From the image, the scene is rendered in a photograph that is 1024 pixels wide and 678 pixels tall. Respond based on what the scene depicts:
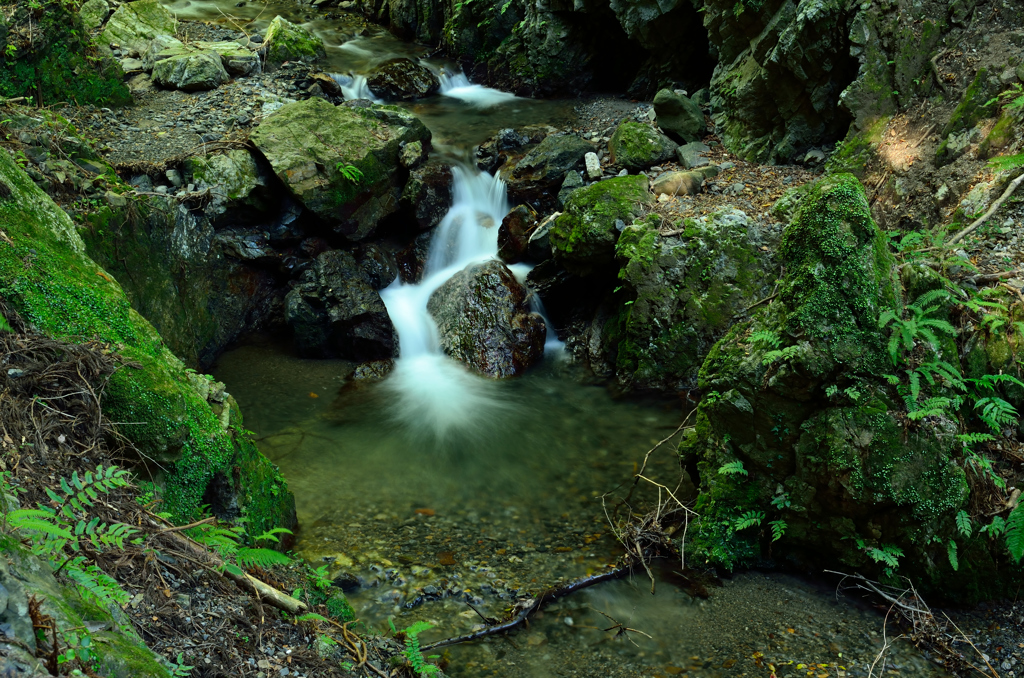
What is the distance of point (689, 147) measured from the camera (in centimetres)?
972

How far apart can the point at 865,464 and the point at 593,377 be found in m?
4.05

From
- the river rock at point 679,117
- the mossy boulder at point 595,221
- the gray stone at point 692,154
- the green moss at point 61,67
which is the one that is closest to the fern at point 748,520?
the mossy boulder at point 595,221

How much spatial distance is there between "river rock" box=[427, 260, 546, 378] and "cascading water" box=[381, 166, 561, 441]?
0.22 metres

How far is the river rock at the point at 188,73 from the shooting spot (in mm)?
10719

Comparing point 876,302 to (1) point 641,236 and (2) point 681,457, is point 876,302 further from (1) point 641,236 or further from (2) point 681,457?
(1) point 641,236

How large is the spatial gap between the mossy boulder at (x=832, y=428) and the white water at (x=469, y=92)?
9.87 meters

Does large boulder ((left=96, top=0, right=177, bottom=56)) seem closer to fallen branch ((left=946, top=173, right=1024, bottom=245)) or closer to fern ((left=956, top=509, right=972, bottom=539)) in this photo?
fallen branch ((left=946, top=173, right=1024, bottom=245))

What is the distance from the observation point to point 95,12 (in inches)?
463

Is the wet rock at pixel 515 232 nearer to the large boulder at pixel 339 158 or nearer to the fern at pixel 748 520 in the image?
the large boulder at pixel 339 158

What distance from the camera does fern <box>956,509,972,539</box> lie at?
4.32 metres

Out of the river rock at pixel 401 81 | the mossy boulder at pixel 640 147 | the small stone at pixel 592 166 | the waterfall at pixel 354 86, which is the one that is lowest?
the small stone at pixel 592 166

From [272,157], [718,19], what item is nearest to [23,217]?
[272,157]

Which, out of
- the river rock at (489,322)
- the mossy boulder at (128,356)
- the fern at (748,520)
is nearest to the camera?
the mossy boulder at (128,356)

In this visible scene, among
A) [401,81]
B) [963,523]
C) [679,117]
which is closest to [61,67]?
[401,81]
